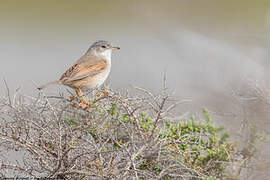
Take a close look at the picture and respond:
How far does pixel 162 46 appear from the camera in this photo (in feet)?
41.5

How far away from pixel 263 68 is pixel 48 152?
3.80 meters

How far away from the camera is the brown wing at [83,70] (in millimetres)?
6312

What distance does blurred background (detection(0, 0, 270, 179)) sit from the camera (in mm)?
5848

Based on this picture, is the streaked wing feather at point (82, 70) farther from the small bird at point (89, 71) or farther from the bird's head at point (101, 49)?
the bird's head at point (101, 49)

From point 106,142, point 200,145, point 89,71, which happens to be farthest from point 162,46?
point 106,142

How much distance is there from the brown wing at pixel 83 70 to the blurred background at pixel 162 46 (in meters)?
0.31

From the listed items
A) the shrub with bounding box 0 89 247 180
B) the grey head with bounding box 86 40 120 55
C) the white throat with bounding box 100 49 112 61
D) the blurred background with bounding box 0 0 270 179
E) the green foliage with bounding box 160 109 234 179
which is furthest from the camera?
the grey head with bounding box 86 40 120 55

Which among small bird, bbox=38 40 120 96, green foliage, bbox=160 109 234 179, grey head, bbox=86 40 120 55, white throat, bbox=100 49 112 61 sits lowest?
green foliage, bbox=160 109 234 179

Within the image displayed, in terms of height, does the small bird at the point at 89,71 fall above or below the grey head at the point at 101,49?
below

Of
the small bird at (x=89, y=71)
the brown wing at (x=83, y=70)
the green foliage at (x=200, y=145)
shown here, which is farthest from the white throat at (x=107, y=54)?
the green foliage at (x=200, y=145)

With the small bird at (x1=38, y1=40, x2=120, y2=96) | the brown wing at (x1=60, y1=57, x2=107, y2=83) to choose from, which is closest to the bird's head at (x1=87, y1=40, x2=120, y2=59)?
the small bird at (x1=38, y1=40, x2=120, y2=96)

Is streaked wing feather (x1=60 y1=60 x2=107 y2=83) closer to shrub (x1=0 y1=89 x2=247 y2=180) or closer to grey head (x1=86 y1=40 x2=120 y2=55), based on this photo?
grey head (x1=86 y1=40 x2=120 y2=55)

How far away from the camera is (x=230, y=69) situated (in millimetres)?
7691

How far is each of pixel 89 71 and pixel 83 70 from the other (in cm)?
8
